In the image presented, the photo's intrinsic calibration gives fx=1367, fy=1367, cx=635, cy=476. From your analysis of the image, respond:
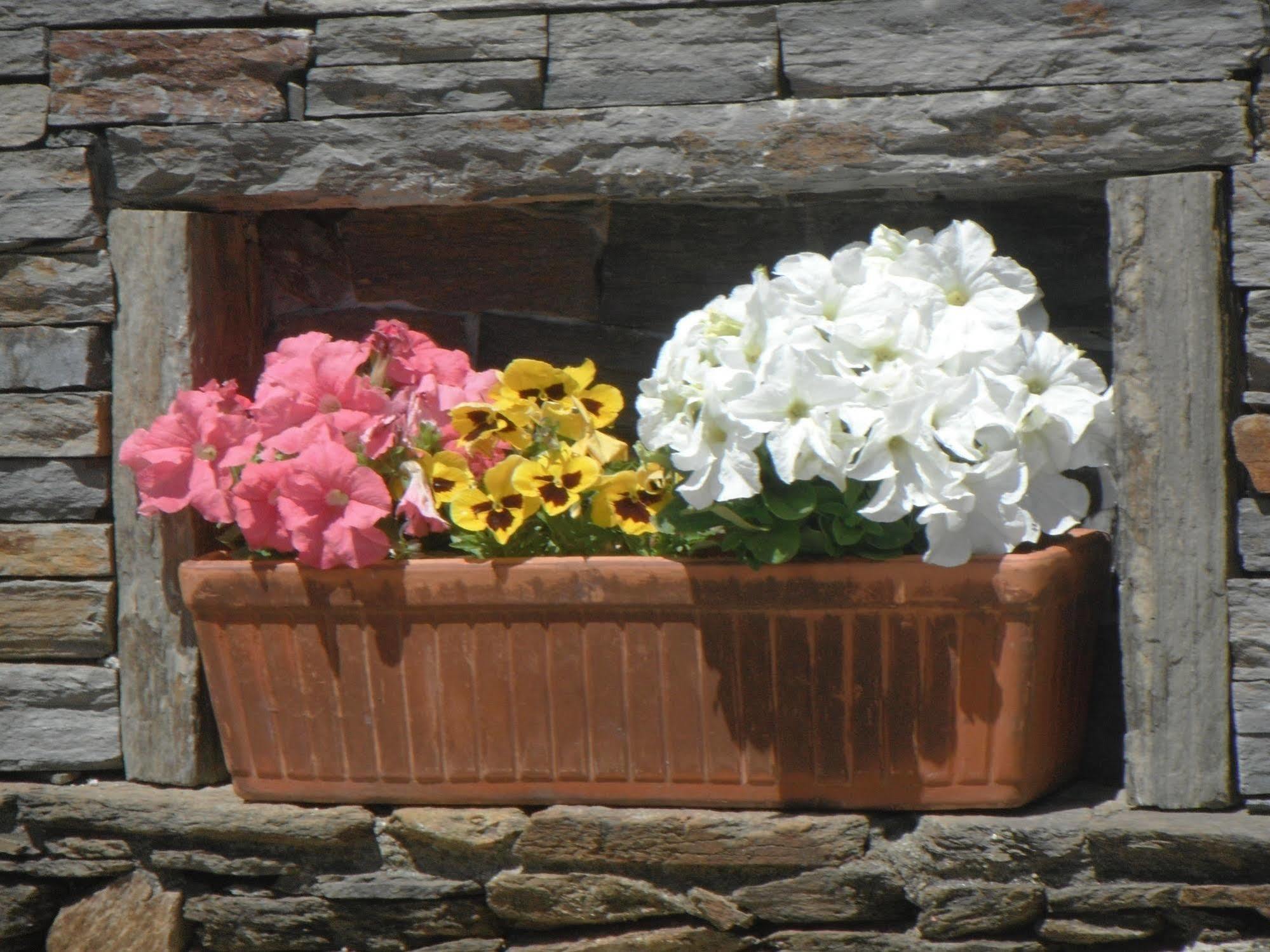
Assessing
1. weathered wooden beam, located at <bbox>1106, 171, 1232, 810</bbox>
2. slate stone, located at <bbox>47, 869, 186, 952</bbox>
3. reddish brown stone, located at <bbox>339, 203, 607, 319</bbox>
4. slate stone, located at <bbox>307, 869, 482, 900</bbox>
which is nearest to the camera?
weathered wooden beam, located at <bbox>1106, 171, 1232, 810</bbox>

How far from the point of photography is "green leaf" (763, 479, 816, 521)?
1914mm

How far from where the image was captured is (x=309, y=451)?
2037 millimetres

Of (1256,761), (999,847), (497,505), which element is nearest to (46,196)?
(497,505)

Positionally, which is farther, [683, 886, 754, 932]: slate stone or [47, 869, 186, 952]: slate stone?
[47, 869, 186, 952]: slate stone

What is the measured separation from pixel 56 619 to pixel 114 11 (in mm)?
1015

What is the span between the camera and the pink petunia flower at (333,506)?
80.1 inches

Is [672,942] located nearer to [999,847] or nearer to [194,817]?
[999,847]

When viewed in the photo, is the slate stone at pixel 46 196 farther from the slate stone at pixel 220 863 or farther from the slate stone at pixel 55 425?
the slate stone at pixel 220 863

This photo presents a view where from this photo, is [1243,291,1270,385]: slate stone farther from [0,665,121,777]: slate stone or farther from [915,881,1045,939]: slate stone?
[0,665,121,777]: slate stone

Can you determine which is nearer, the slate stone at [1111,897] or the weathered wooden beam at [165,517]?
the slate stone at [1111,897]

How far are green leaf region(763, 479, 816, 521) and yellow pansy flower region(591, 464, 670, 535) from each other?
0.60ft

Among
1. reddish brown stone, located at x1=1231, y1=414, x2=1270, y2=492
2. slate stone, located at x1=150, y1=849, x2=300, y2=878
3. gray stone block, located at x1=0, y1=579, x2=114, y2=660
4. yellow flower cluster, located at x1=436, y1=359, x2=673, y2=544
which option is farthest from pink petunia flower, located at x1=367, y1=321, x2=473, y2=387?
reddish brown stone, located at x1=1231, y1=414, x2=1270, y2=492

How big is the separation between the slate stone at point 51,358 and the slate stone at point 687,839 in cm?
105

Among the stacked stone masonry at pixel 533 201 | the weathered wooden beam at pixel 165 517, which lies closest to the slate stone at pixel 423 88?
the stacked stone masonry at pixel 533 201
